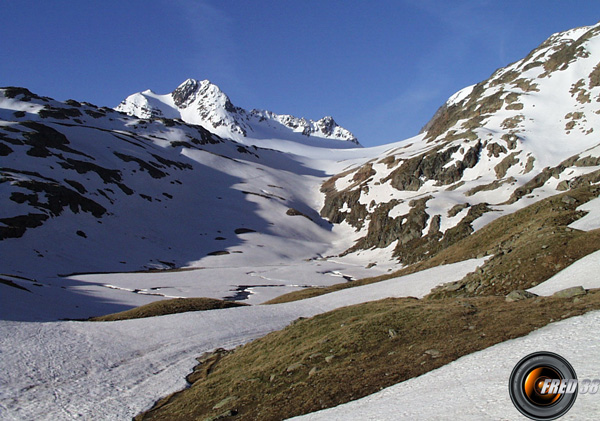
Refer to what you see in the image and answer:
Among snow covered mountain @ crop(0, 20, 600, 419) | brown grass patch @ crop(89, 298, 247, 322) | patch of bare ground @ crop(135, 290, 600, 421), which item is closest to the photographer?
patch of bare ground @ crop(135, 290, 600, 421)

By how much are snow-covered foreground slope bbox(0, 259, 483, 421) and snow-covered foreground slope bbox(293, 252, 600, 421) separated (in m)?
13.3

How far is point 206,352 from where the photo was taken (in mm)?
29781

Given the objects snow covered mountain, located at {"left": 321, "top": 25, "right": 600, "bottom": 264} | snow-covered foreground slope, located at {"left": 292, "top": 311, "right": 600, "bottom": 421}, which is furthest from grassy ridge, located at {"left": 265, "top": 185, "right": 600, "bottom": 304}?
snow covered mountain, located at {"left": 321, "top": 25, "right": 600, "bottom": 264}

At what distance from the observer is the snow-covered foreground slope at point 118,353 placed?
21.9m

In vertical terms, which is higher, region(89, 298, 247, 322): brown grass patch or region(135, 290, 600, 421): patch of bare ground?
region(135, 290, 600, 421): patch of bare ground

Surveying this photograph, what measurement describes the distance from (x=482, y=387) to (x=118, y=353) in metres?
24.8

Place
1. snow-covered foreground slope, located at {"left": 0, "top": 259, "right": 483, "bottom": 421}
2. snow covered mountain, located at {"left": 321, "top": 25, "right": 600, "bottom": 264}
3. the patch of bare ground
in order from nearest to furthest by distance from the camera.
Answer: the patch of bare ground < snow-covered foreground slope, located at {"left": 0, "top": 259, "right": 483, "bottom": 421} < snow covered mountain, located at {"left": 321, "top": 25, "right": 600, "bottom": 264}

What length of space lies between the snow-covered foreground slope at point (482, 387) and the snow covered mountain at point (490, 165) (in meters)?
65.8

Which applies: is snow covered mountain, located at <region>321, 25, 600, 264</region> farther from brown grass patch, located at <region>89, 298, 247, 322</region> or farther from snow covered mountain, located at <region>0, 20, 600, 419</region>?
brown grass patch, located at <region>89, 298, 247, 322</region>

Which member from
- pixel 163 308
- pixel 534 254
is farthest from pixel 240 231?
pixel 534 254

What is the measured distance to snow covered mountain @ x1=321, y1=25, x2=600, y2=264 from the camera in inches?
3501

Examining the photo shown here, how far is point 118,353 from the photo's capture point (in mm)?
28922

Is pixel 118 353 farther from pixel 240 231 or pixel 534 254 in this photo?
pixel 240 231

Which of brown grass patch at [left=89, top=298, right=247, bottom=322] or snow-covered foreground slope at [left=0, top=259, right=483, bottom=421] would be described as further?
brown grass patch at [left=89, top=298, right=247, bottom=322]
